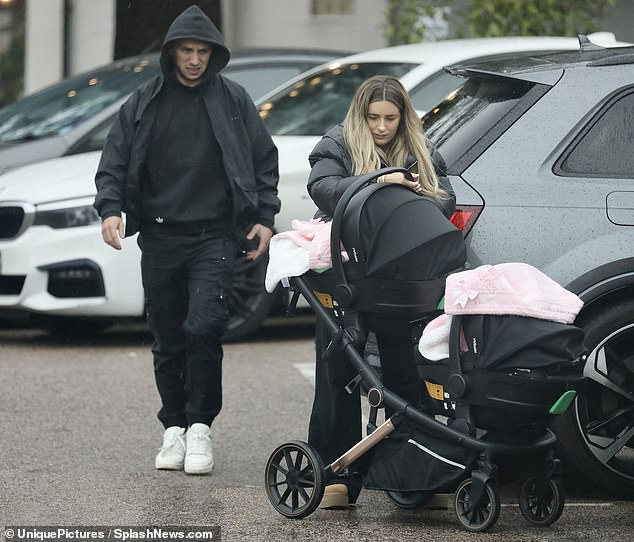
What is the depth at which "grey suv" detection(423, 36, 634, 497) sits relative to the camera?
5.70 metres

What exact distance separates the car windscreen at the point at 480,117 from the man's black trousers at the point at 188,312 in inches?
41.9

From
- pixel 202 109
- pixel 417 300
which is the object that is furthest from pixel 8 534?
pixel 202 109

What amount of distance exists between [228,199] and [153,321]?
24.0 inches

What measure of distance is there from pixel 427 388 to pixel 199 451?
1.33 m

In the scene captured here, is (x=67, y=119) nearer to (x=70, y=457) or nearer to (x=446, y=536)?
(x=70, y=457)

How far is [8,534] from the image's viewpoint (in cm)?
519

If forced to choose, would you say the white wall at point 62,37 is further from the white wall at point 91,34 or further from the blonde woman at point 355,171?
the blonde woman at point 355,171

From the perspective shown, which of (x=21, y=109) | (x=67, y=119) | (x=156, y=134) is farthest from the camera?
(x=21, y=109)

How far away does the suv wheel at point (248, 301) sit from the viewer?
946 cm

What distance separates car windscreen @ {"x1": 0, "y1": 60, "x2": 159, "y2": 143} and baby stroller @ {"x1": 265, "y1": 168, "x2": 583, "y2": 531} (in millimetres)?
5693

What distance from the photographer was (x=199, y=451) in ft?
20.5

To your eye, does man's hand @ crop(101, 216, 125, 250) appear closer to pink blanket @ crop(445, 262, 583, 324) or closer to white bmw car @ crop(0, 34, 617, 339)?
pink blanket @ crop(445, 262, 583, 324)

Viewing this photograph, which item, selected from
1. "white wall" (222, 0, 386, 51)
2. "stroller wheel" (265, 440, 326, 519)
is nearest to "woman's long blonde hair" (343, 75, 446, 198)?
"stroller wheel" (265, 440, 326, 519)

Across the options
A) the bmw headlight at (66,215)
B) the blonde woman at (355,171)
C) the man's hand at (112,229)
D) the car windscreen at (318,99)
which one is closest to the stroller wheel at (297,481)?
the blonde woman at (355,171)
